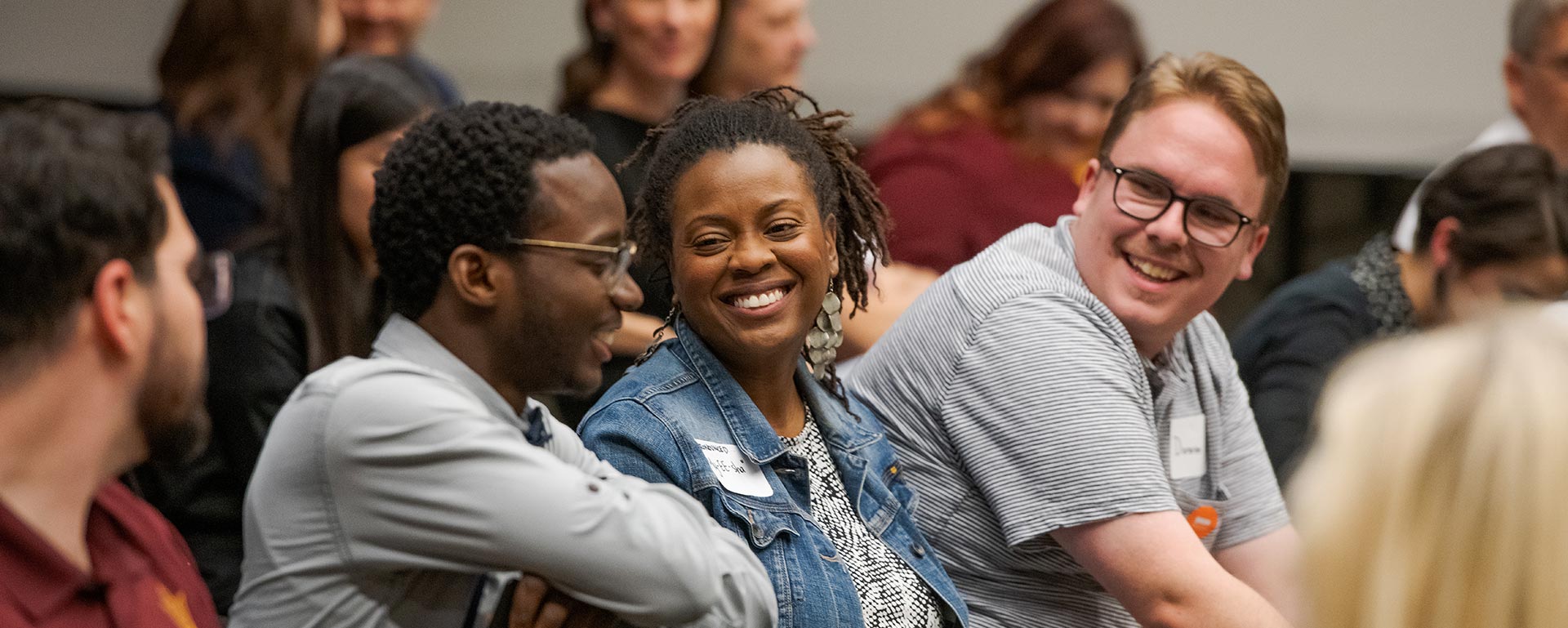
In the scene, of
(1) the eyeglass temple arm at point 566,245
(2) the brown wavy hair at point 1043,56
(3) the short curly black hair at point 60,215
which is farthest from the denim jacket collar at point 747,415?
(2) the brown wavy hair at point 1043,56

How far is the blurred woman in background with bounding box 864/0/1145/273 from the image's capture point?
12.7 ft

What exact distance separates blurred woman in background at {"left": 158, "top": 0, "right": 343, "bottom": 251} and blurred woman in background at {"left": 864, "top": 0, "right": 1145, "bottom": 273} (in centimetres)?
146

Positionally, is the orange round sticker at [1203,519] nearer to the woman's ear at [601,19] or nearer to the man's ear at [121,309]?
the man's ear at [121,309]

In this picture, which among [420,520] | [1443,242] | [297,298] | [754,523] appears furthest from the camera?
[1443,242]

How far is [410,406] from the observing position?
5.70 feet

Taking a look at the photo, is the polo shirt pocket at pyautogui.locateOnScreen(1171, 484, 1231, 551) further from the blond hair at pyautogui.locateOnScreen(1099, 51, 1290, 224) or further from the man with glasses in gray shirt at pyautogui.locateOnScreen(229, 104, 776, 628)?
the man with glasses in gray shirt at pyautogui.locateOnScreen(229, 104, 776, 628)

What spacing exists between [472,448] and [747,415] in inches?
21.1

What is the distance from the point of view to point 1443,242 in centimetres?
350

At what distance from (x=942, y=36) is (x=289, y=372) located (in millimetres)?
3192

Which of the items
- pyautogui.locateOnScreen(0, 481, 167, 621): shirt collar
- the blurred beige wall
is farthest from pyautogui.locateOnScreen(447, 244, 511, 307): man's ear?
the blurred beige wall

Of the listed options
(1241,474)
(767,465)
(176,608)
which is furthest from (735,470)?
(1241,474)

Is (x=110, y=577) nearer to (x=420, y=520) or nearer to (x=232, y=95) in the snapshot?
(x=420, y=520)

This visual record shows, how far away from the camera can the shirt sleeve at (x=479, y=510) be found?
1720mm

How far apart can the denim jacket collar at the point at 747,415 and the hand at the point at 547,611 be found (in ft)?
1.37
